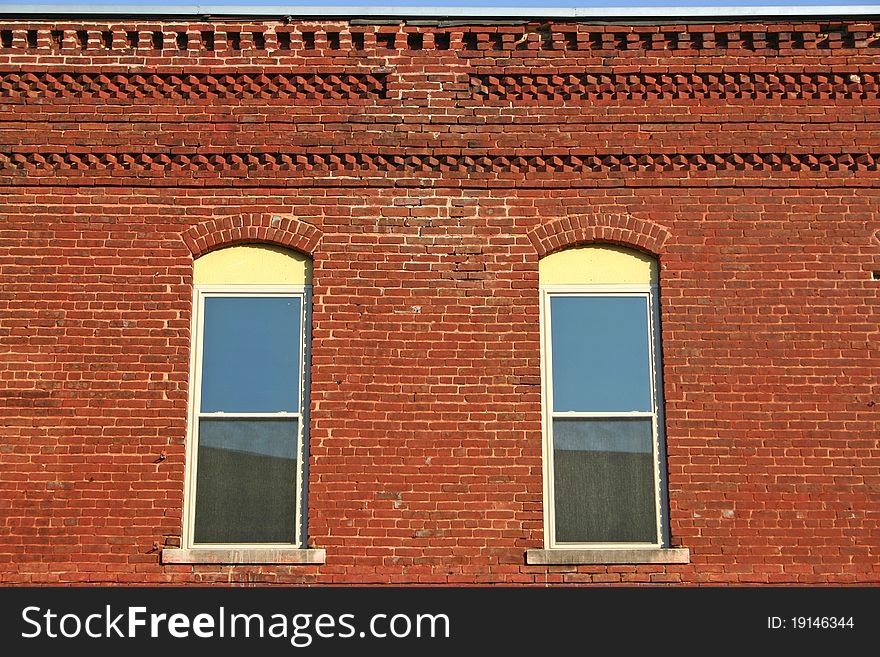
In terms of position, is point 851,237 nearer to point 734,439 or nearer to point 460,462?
point 734,439

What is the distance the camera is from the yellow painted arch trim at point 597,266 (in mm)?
10461

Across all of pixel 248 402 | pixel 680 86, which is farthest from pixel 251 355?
pixel 680 86

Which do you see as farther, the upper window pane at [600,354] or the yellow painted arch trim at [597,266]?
the yellow painted arch trim at [597,266]

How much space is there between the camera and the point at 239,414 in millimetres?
10141

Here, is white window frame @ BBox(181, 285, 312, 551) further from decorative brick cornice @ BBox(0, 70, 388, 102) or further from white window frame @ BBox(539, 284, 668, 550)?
white window frame @ BBox(539, 284, 668, 550)

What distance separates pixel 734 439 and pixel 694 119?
2.89 meters

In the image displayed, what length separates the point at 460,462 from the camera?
9828mm

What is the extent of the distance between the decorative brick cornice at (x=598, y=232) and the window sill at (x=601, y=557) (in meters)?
2.56

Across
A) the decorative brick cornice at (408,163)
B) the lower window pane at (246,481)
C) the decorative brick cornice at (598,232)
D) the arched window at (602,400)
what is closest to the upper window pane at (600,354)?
the arched window at (602,400)

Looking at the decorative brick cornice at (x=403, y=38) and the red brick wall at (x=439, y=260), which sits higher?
the decorative brick cornice at (x=403, y=38)

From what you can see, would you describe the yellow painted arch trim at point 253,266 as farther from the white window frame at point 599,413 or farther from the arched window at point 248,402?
the white window frame at point 599,413

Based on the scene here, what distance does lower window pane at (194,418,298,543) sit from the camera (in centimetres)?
990

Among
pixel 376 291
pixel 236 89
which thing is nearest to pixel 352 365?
pixel 376 291

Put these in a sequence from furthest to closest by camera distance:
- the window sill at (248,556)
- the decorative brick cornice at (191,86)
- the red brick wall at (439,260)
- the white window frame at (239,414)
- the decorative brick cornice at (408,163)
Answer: the decorative brick cornice at (191,86) → the decorative brick cornice at (408,163) → the white window frame at (239,414) → the red brick wall at (439,260) → the window sill at (248,556)
